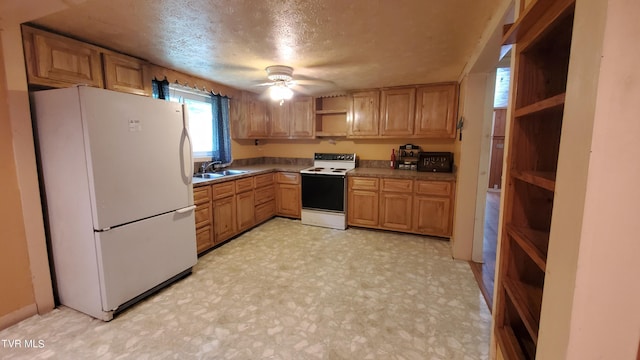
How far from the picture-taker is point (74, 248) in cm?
198

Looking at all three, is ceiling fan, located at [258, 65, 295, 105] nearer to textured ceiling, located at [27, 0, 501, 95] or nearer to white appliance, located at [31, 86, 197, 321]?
textured ceiling, located at [27, 0, 501, 95]

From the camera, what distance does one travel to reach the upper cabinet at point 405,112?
3578mm

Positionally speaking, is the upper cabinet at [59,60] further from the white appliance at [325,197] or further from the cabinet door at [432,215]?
the cabinet door at [432,215]

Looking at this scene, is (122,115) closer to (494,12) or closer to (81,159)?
(81,159)

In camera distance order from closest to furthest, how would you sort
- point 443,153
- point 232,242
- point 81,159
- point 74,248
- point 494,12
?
point 494,12 < point 81,159 < point 74,248 < point 232,242 < point 443,153

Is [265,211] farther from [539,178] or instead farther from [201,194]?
[539,178]

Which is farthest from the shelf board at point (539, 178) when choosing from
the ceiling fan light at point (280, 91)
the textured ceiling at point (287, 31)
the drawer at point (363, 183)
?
the drawer at point (363, 183)

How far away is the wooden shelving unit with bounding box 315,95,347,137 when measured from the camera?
4348 millimetres

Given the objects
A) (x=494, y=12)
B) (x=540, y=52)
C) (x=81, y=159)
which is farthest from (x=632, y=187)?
(x=81, y=159)

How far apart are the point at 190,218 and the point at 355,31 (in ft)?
7.26

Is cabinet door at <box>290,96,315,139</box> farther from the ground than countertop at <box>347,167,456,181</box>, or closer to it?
farther from the ground

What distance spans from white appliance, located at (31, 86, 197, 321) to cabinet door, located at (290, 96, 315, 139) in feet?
7.77

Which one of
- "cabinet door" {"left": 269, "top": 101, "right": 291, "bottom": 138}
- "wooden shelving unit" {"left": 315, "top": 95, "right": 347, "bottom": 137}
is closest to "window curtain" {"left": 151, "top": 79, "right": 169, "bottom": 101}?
"cabinet door" {"left": 269, "top": 101, "right": 291, "bottom": 138}

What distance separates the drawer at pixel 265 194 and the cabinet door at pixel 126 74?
6.28ft
